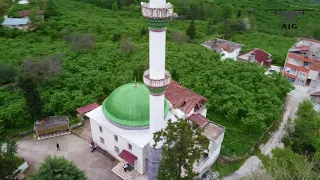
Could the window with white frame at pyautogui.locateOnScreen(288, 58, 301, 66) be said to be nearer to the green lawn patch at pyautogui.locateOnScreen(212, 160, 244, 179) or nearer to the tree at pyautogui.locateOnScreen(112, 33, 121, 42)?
the green lawn patch at pyautogui.locateOnScreen(212, 160, 244, 179)

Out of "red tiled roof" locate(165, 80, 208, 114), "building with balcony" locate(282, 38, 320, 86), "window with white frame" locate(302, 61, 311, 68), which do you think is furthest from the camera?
"window with white frame" locate(302, 61, 311, 68)

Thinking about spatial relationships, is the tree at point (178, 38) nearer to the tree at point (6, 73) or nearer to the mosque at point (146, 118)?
the mosque at point (146, 118)

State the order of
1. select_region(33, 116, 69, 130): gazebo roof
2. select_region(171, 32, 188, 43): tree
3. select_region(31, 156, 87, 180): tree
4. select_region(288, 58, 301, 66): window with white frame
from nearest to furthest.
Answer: select_region(31, 156, 87, 180): tree, select_region(33, 116, 69, 130): gazebo roof, select_region(288, 58, 301, 66): window with white frame, select_region(171, 32, 188, 43): tree

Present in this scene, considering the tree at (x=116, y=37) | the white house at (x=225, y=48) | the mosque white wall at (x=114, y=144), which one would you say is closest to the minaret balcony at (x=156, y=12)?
the mosque white wall at (x=114, y=144)

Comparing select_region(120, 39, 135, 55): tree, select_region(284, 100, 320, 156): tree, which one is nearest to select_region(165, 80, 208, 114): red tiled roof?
select_region(284, 100, 320, 156): tree

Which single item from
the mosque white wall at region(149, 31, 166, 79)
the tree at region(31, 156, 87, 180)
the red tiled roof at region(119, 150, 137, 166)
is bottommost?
the red tiled roof at region(119, 150, 137, 166)

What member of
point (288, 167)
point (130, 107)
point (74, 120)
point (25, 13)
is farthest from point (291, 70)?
point (25, 13)

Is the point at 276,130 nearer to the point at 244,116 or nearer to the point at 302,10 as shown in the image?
the point at 244,116
